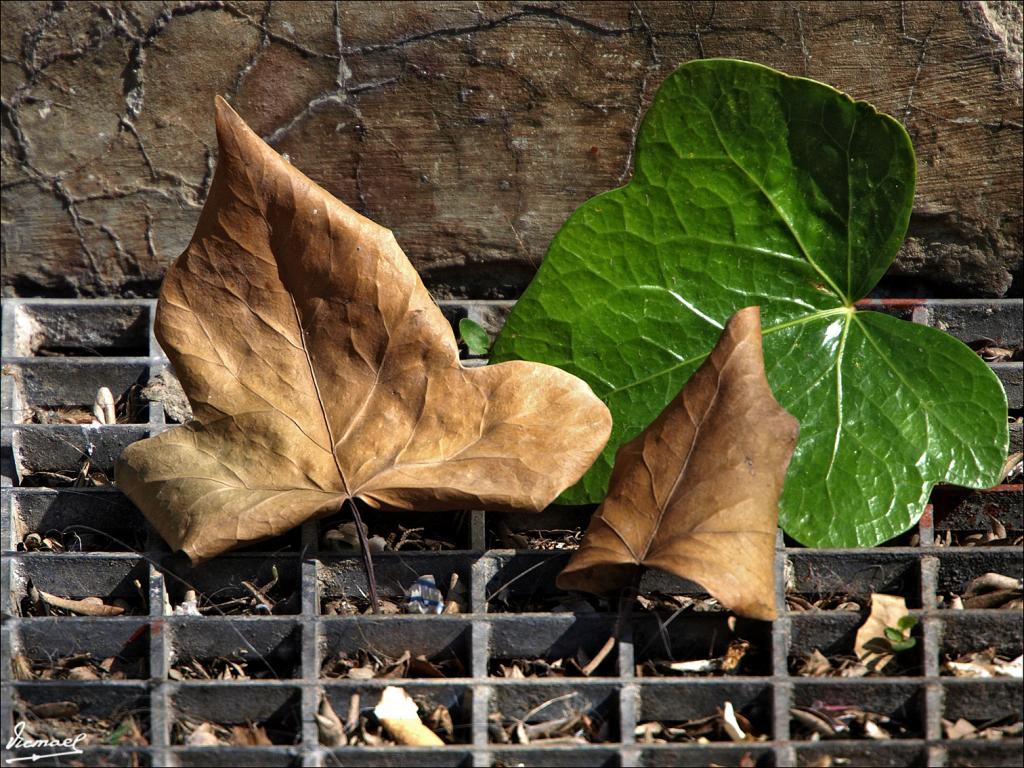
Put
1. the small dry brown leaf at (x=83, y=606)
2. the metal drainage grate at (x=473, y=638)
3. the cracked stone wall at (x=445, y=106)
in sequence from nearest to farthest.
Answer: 1. the metal drainage grate at (x=473, y=638)
2. the small dry brown leaf at (x=83, y=606)
3. the cracked stone wall at (x=445, y=106)

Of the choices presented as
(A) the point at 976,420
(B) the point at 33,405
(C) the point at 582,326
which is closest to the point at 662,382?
(C) the point at 582,326

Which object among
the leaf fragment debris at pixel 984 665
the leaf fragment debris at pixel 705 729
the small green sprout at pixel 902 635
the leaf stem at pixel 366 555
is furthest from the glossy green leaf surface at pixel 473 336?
the leaf fragment debris at pixel 984 665

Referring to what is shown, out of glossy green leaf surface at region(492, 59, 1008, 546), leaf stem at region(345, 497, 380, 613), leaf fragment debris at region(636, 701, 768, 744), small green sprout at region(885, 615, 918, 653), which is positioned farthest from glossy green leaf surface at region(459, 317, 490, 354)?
small green sprout at region(885, 615, 918, 653)

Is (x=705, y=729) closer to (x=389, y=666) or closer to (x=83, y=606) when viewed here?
(x=389, y=666)

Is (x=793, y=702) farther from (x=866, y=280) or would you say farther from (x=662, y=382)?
(x=866, y=280)

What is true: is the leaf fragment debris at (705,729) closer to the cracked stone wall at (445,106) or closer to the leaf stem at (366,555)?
the leaf stem at (366,555)

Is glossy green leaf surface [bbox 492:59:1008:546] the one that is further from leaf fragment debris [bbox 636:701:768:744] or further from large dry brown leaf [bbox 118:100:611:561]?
leaf fragment debris [bbox 636:701:768:744]
